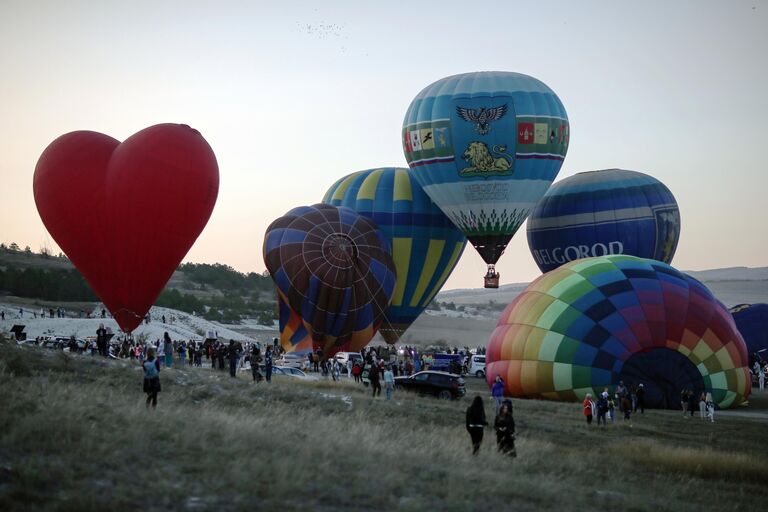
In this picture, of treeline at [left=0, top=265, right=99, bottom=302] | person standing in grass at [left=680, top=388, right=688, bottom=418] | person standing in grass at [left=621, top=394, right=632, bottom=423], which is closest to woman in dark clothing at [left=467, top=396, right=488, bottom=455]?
person standing in grass at [left=621, top=394, right=632, bottom=423]

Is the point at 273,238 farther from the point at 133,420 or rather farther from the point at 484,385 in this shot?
the point at 133,420

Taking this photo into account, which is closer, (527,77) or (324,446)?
(324,446)

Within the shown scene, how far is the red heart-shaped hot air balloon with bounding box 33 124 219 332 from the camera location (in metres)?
28.4

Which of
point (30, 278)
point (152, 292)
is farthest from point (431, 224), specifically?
point (30, 278)

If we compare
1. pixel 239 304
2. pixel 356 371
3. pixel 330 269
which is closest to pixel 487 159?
pixel 330 269

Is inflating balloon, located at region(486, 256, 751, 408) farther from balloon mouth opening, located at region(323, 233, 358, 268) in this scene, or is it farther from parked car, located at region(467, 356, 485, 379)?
parked car, located at region(467, 356, 485, 379)

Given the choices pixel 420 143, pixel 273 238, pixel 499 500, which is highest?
pixel 420 143

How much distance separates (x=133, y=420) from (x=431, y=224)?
34450mm

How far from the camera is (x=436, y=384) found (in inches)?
1141

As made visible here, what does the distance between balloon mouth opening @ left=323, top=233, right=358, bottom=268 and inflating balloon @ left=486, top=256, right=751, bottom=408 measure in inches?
489

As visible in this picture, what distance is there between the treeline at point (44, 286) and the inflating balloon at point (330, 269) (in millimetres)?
42501

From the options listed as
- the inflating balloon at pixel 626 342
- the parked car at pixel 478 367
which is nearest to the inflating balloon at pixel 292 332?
the parked car at pixel 478 367

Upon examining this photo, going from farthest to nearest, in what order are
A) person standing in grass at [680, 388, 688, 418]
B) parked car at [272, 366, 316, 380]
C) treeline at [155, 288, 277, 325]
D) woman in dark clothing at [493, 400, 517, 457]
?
treeline at [155, 288, 277, 325]
parked car at [272, 366, 316, 380]
person standing in grass at [680, 388, 688, 418]
woman in dark clothing at [493, 400, 517, 457]

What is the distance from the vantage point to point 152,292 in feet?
96.3
